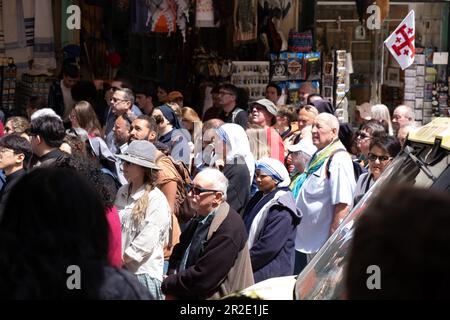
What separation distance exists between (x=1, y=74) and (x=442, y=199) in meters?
10.8

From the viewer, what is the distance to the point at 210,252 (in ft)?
A: 17.6

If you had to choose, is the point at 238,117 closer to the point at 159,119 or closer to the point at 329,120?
the point at 159,119

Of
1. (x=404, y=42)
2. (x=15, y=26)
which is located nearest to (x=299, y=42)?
(x=404, y=42)

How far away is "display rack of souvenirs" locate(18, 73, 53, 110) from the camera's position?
12.6m

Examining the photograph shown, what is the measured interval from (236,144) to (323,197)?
1243 millimetres

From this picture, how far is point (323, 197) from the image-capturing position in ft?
23.9

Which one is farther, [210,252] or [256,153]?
[256,153]

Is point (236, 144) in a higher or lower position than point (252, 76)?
lower

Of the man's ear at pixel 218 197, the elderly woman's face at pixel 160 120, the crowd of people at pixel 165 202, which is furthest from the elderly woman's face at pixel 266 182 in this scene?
the elderly woman's face at pixel 160 120

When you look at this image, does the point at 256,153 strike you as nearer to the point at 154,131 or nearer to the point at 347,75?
the point at 154,131
